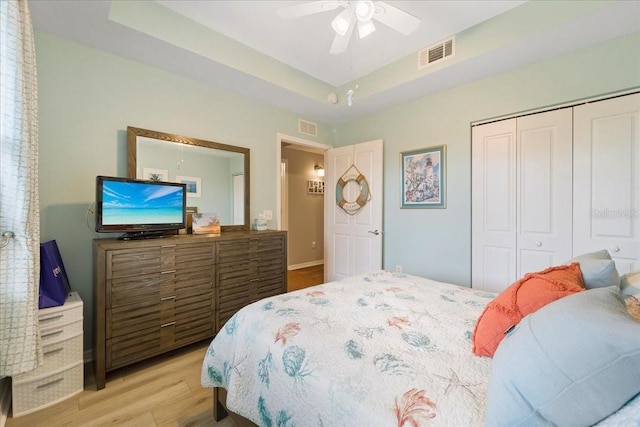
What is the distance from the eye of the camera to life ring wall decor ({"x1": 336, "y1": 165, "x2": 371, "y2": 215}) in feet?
11.9

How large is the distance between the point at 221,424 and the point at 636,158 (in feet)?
10.9

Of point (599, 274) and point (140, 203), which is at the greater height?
point (140, 203)

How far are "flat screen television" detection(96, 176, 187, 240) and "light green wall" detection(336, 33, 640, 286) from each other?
2416 millimetres

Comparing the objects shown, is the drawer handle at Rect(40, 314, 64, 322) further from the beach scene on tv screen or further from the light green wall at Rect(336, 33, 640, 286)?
the light green wall at Rect(336, 33, 640, 286)

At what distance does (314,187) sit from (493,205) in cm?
371

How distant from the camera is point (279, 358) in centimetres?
110

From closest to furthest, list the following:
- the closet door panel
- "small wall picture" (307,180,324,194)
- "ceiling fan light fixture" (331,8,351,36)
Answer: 1. "ceiling fan light fixture" (331,8,351,36)
2. the closet door panel
3. "small wall picture" (307,180,324,194)

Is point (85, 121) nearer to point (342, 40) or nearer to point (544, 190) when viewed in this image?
point (342, 40)

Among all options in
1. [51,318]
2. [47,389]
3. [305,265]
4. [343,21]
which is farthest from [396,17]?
[305,265]

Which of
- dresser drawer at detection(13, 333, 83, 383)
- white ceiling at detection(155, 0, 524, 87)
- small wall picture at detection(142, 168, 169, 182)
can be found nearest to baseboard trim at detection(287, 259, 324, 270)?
small wall picture at detection(142, 168, 169, 182)

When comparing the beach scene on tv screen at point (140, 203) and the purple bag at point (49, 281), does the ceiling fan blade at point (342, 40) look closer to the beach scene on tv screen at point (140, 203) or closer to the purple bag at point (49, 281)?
the beach scene on tv screen at point (140, 203)

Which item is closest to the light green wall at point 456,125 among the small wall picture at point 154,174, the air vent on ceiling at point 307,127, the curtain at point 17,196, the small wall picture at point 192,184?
the air vent on ceiling at point 307,127

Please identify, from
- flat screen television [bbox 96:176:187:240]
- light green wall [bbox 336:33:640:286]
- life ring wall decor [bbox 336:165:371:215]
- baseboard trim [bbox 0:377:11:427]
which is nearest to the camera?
baseboard trim [bbox 0:377:11:427]

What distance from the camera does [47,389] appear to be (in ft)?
5.53
